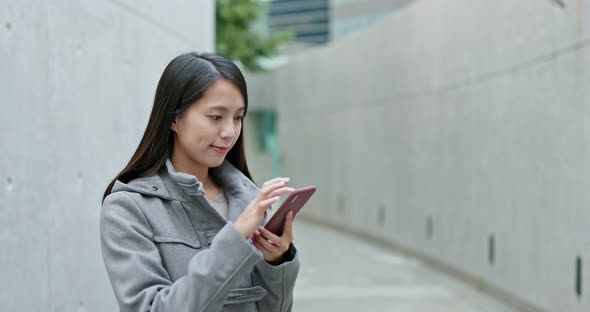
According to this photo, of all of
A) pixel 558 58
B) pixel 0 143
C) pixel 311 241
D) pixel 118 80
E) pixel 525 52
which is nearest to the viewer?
pixel 0 143

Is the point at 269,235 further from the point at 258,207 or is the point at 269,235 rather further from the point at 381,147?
the point at 381,147

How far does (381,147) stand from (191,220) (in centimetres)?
1096

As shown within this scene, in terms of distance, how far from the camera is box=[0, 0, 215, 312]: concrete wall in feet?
10.8

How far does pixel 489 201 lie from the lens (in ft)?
27.4

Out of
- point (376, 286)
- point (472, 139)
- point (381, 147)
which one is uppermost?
point (472, 139)

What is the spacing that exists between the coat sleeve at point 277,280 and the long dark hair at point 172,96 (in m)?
0.39

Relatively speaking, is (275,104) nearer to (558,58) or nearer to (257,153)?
(257,153)

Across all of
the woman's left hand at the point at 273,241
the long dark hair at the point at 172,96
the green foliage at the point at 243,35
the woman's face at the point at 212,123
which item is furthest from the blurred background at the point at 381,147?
the green foliage at the point at 243,35

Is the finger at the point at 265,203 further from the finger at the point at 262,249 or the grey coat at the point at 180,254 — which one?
the finger at the point at 262,249

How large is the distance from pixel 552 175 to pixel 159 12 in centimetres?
345

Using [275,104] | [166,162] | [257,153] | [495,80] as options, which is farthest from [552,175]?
[257,153]

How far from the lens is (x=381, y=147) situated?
12844 millimetres

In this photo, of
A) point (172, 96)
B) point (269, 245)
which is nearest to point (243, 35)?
point (172, 96)

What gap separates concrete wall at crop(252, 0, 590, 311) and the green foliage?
2.81 meters
